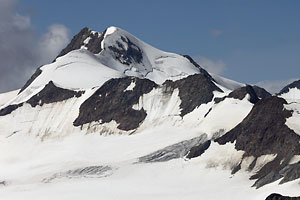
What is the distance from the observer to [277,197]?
18962cm

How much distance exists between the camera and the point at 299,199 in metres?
182

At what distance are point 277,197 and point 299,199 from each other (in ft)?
26.1
